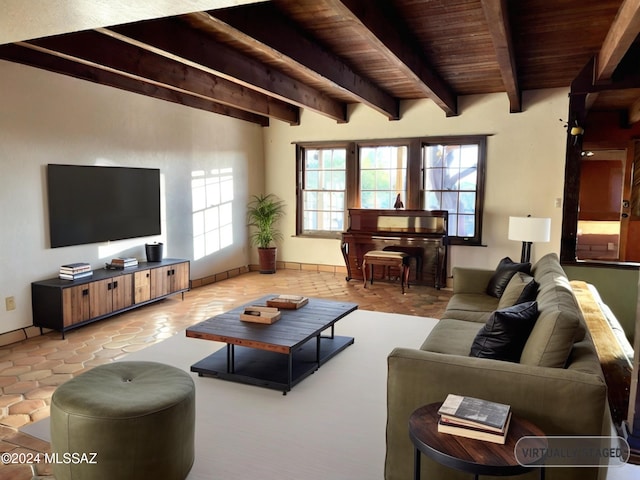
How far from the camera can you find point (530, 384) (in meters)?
1.86

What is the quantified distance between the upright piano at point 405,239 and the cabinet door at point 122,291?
3.14m

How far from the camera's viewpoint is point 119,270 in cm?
505

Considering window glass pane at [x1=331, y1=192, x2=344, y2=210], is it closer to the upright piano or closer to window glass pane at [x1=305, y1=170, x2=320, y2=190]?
window glass pane at [x1=305, y1=170, x2=320, y2=190]

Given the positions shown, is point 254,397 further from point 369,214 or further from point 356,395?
Answer: point 369,214

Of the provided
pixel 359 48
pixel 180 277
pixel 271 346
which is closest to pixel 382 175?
pixel 359 48

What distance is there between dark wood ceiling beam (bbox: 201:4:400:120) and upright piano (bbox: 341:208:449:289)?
6.61 ft

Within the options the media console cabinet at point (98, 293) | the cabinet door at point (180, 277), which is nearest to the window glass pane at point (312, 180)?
the cabinet door at point (180, 277)

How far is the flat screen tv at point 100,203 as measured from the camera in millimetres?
4660

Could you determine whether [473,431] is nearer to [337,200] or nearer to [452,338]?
[452,338]

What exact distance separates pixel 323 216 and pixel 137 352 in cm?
449

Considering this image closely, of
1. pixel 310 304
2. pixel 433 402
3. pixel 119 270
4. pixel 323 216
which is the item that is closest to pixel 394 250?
pixel 323 216

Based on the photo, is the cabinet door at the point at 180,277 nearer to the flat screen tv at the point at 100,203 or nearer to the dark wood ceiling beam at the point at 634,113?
the flat screen tv at the point at 100,203

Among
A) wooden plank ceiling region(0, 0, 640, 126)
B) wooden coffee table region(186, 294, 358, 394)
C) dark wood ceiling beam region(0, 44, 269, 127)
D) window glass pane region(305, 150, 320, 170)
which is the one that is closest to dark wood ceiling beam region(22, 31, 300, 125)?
wooden plank ceiling region(0, 0, 640, 126)

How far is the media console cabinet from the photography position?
432 centimetres
